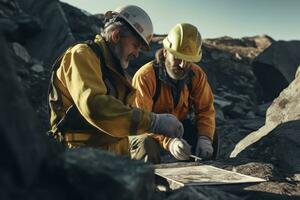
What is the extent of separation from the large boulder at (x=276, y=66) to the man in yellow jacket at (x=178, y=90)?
480 inches

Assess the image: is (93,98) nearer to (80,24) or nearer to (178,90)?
(178,90)

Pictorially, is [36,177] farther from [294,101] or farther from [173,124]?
[294,101]

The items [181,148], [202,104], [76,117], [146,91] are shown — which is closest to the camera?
[76,117]

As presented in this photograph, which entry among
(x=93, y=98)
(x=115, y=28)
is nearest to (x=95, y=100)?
(x=93, y=98)

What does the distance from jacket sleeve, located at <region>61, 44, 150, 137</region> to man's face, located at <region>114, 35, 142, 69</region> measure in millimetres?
483

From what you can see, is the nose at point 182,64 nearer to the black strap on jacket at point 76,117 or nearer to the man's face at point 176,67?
the man's face at point 176,67

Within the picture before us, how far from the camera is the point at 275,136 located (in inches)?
270

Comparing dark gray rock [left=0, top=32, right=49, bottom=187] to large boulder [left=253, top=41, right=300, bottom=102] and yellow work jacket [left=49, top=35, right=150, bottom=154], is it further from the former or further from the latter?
large boulder [left=253, top=41, right=300, bottom=102]

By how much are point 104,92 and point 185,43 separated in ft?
11.0

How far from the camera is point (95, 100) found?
4305mm

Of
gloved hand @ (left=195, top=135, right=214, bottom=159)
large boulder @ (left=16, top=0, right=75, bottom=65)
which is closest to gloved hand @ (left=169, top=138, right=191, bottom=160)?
gloved hand @ (left=195, top=135, right=214, bottom=159)

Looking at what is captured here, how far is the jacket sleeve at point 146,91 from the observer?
696cm

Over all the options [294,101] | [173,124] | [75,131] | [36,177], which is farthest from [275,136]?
[36,177]

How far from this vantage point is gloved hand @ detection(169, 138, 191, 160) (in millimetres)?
6291
